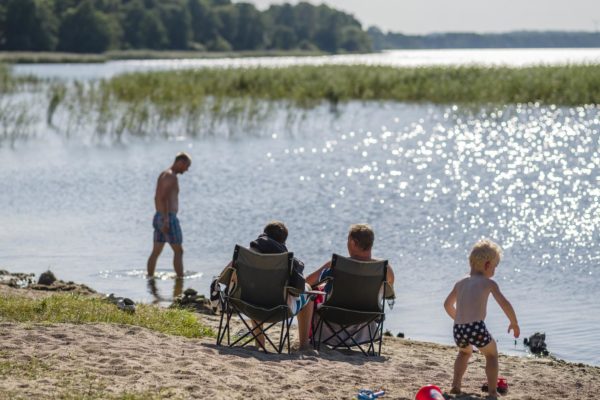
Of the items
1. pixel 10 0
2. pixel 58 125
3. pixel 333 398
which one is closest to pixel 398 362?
pixel 333 398

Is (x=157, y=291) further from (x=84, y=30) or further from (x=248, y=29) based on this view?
(x=248, y=29)

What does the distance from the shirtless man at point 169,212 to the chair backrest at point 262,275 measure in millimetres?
4192

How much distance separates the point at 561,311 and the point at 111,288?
17.1 feet

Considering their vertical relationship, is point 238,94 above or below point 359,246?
below

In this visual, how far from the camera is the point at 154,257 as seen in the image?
14031mm

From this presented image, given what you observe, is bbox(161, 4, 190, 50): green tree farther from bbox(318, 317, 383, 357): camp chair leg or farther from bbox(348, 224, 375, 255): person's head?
bbox(348, 224, 375, 255): person's head

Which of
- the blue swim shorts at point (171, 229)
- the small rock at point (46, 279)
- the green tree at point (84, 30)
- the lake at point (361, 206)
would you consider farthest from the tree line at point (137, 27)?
the small rock at point (46, 279)

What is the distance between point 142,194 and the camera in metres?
23.3

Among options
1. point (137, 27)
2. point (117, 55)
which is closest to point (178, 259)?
point (117, 55)

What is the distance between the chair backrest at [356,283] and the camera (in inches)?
345

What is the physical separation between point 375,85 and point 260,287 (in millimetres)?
42084

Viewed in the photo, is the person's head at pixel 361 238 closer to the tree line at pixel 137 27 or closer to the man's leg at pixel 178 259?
the man's leg at pixel 178 259

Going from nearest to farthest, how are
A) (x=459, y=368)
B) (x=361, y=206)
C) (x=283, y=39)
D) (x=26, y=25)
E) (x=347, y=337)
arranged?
(x=459, y=368) → (x=347, y=337) → (x=361, y=206) → (x=26, y=25) → (x=283, y=39)

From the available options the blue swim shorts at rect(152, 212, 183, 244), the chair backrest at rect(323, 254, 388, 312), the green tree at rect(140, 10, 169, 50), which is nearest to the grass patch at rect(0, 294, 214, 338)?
the chair backrest at rect(323, 254, 388, 312)
